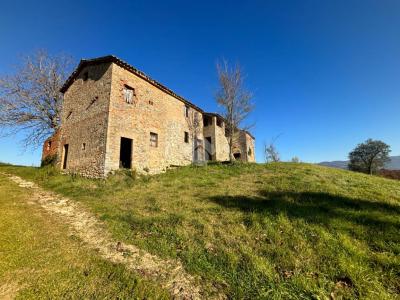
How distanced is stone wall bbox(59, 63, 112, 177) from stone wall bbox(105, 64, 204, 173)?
50 cm

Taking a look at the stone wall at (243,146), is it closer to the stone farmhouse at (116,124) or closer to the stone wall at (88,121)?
the stone farmhouse at (116,124)

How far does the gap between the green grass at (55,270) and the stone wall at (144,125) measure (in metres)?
7.40

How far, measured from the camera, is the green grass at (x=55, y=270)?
3.68m

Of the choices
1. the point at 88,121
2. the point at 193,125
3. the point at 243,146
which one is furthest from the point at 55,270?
the point at 243,146

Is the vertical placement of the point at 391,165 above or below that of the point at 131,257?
above

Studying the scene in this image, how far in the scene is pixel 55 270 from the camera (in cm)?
426

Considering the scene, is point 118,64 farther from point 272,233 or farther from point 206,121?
point 272,233

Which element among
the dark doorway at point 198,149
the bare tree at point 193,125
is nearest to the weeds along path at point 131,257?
the bare tree at point 193,125

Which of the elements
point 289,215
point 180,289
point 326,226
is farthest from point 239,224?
point 180,289

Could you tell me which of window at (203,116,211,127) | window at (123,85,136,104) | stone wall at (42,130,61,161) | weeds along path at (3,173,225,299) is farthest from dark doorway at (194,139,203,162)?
weeds along path at (3,173,225,299)

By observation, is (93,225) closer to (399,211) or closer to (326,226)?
(326,226)

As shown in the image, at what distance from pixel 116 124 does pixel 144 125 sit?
2.33 metres

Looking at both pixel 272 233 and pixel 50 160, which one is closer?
pixel 272 233

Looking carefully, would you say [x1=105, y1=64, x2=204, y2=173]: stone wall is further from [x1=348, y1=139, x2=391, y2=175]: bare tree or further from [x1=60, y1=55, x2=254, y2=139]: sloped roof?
[x1=348, y1=139, x2=391, y2=175]: bare tree
